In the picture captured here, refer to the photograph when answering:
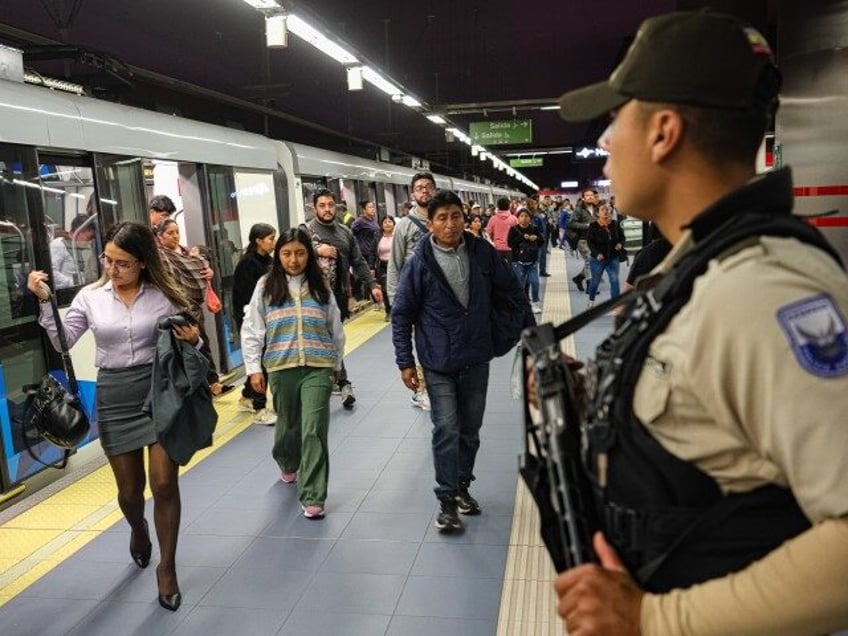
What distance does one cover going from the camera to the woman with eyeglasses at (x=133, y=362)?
3.26 metres

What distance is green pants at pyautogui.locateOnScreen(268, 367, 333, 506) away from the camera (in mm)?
4059

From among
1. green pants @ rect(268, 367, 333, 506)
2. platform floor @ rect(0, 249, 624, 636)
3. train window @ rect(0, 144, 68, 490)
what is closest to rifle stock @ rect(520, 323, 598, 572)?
platform floor @ rect(0, 249, 624, 636)

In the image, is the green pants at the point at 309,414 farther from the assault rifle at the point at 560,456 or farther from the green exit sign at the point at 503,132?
the green exit sign at the point at 503,132

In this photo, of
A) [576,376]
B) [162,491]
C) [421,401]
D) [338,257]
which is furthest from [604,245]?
[576,376]

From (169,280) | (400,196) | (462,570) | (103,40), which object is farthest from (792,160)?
(400,196)

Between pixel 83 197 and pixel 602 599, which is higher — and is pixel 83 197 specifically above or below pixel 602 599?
above

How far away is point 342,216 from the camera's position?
10.2 metres

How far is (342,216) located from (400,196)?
5478 mm

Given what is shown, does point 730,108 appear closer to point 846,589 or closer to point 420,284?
point 846,589

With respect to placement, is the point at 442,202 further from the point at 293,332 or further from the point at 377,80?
the point at 377,80

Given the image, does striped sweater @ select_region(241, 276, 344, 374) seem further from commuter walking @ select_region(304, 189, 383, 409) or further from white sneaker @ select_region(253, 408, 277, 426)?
commuter walking @ select_region(304, 189, 383, 409)

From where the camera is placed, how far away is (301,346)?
4.07 m

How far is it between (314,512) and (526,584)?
4.46 feet

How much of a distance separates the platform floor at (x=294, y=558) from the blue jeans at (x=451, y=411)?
0.32 m
